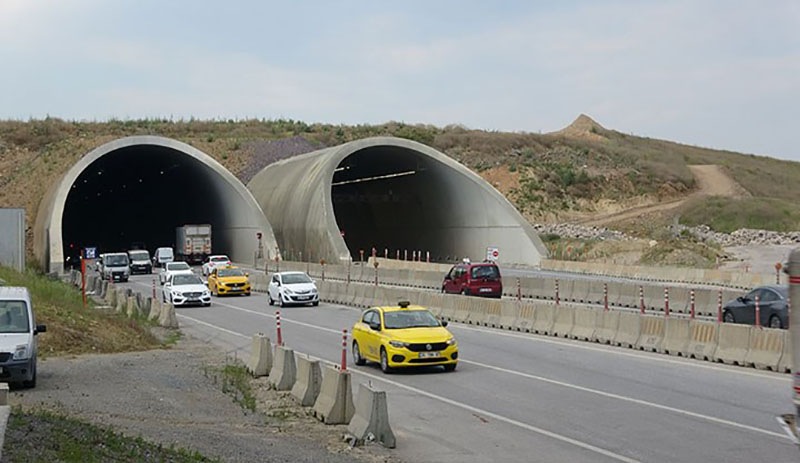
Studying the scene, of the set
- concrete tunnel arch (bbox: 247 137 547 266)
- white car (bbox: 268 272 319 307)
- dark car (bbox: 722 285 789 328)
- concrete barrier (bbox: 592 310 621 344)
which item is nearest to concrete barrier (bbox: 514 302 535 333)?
concrete barrier (bbox: 592 310 621 344)

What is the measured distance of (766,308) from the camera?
86.8 ft

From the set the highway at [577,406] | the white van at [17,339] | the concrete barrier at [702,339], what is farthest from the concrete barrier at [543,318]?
the white van at [17,339]

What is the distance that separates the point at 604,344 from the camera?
85.1 feet

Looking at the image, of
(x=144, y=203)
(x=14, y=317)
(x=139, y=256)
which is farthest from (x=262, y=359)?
(x=144, y=203)

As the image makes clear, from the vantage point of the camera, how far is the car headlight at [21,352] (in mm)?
17672

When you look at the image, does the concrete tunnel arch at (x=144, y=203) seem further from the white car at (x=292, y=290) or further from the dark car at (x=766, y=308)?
the dark car at (x=766, y=308)

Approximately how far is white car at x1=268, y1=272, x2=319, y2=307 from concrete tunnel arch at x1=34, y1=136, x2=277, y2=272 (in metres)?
22.5

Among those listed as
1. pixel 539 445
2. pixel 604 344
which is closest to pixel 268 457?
pixel 539 445

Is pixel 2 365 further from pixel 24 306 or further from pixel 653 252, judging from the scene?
pixel 653 252

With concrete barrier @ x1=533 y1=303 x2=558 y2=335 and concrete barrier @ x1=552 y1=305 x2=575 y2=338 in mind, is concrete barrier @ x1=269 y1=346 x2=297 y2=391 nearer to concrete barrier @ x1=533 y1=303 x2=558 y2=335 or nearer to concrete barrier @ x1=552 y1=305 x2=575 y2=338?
concrete barrier @ x1=552 y1=305 x2=575 y2=338

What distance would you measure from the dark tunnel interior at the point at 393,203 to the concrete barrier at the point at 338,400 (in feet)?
170

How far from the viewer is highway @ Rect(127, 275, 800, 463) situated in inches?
505

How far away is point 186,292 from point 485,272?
11.9 meters

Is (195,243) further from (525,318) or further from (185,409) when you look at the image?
(185,409)
